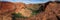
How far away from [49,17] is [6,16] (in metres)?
0.47

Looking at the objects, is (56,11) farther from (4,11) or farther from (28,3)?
(4,11)

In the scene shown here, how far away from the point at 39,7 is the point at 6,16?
0.40 meters

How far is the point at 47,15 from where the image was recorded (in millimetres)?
1241

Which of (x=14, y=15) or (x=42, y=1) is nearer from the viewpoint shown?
(x=14, y=15)

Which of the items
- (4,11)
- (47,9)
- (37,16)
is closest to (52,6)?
(47,9)

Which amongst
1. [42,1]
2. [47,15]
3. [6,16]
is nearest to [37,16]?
[47,15]

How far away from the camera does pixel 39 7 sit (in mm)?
1316

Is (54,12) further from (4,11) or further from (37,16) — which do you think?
(4,11)

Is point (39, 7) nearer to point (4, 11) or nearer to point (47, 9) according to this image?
point (47, 9)

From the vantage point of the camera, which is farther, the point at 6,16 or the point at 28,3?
the point at 28,3

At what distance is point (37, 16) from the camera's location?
1240 mm

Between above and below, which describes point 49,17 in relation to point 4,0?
below

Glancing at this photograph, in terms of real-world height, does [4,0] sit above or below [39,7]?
above

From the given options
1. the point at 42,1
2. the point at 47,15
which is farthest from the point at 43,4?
the point at 47,15
